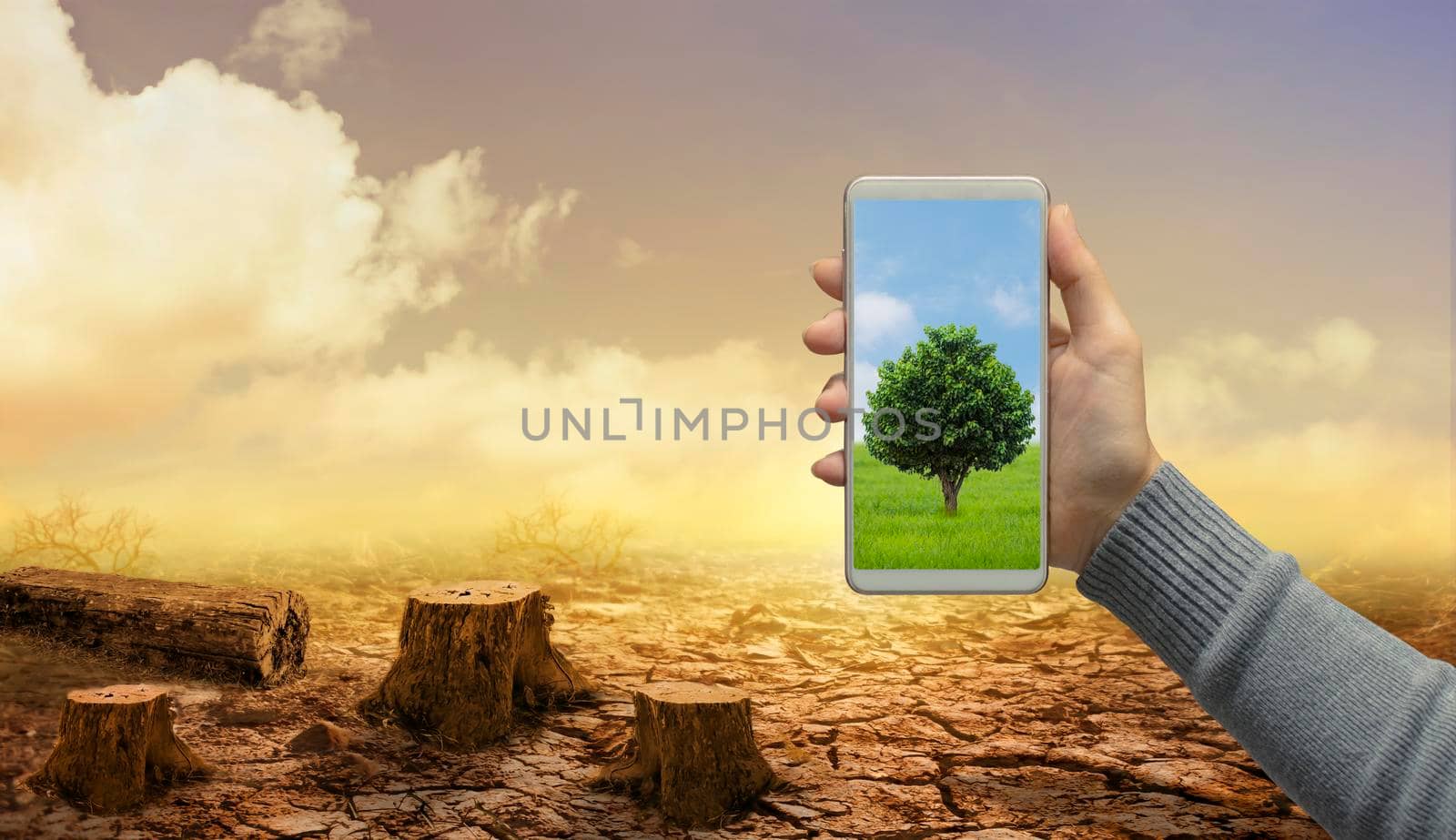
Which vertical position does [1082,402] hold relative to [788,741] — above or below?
above

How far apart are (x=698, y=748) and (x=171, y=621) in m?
2.19

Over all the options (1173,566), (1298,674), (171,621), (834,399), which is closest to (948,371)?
(834,399)

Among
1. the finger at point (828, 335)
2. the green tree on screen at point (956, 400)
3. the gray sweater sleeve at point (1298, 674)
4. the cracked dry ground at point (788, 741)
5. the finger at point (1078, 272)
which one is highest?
the finger at point (1078, 272)

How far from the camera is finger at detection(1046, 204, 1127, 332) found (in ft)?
5.10

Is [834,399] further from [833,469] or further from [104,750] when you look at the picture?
[104,750]

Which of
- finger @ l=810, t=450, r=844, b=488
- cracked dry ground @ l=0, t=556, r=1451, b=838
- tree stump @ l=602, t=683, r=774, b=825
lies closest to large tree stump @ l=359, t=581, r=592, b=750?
cracked dry ground @ l=0, t=556, r=1451, b=838

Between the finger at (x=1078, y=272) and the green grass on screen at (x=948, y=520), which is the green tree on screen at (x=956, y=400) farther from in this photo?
the finger at (x=1078, y=272)

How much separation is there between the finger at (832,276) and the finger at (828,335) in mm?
37

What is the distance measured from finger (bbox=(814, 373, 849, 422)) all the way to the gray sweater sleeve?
46 cm

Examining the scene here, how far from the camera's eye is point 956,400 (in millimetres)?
1554

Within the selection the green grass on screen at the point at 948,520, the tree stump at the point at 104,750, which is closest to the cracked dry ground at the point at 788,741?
the tree stump at the point at 104,750

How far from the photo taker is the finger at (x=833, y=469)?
5.24ft

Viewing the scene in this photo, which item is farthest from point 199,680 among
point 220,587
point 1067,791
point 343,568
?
point 1067,791

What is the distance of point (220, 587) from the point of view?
3.76m
